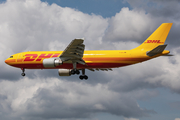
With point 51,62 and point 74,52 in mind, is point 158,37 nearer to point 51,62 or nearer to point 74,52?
point 74,52

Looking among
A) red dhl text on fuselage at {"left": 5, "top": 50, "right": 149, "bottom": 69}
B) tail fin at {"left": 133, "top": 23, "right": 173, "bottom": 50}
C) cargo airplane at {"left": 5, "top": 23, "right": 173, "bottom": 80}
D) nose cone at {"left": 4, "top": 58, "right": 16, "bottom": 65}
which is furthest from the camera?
nose cone at {"left": 4, "top": 58, "right": 16, "bottom": 65}

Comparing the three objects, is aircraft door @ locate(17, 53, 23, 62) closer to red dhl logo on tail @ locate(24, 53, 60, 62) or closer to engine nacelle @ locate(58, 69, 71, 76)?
red dhl logo on tail @ locate(24, 53, 60, 62)

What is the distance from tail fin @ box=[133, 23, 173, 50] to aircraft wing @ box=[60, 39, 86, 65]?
1070 cm

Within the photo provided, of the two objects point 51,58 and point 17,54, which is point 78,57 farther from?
point 17,54

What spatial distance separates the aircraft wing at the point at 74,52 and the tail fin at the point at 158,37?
10.7 metres

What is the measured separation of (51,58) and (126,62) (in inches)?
527

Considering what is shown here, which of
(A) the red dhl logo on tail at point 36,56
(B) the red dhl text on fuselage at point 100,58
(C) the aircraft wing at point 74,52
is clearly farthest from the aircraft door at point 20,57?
(C) the aircraft wing at point 74,52

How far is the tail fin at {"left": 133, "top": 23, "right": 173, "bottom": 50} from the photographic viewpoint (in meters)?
45.8

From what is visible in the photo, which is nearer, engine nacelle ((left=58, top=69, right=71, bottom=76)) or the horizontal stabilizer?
the horizontal stabilizer

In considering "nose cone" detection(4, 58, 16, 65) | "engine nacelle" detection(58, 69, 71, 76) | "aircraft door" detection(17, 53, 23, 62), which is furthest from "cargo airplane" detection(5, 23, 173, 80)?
"engine nacelle" detection(58, 69, 71, 76)

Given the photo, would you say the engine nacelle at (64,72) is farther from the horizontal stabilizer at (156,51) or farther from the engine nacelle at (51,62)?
the horizontal stabilizer at (156,51)

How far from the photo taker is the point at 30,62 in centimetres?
4884

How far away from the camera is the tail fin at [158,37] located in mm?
45781

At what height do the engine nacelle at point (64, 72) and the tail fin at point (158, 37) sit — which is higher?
the tail fin at point (158, 37)
